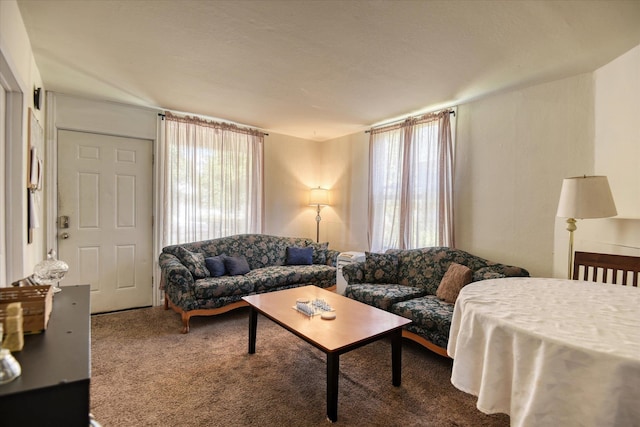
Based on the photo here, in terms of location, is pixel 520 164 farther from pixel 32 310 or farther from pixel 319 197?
pixel 32 310

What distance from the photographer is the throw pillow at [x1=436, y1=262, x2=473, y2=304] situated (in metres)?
2.84

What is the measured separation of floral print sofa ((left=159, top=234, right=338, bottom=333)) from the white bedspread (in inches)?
94.3

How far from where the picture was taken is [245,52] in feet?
7.64

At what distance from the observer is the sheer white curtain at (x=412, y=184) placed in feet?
11.5

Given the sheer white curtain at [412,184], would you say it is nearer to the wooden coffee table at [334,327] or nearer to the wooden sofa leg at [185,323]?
the wooden coffee table at [334,327]

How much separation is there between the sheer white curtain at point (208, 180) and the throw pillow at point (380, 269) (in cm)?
184

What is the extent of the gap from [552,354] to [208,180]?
3.96m

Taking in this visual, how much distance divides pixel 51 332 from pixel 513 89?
12.4ft

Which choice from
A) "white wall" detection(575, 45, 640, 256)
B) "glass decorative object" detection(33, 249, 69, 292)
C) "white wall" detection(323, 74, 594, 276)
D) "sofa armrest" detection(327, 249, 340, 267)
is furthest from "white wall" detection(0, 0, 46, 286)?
"white wall" detection(575, 45, 640, 256)

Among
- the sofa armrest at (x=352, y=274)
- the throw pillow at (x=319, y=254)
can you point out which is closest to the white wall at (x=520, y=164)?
the sofa armrest at (x=352, y=274)

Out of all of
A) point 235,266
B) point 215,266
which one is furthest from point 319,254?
point 215,266

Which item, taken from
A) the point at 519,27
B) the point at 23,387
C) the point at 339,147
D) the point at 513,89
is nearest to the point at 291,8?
the point at 519,27

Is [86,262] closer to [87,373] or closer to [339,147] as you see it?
[87,373]

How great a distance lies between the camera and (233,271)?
3.69 metres
